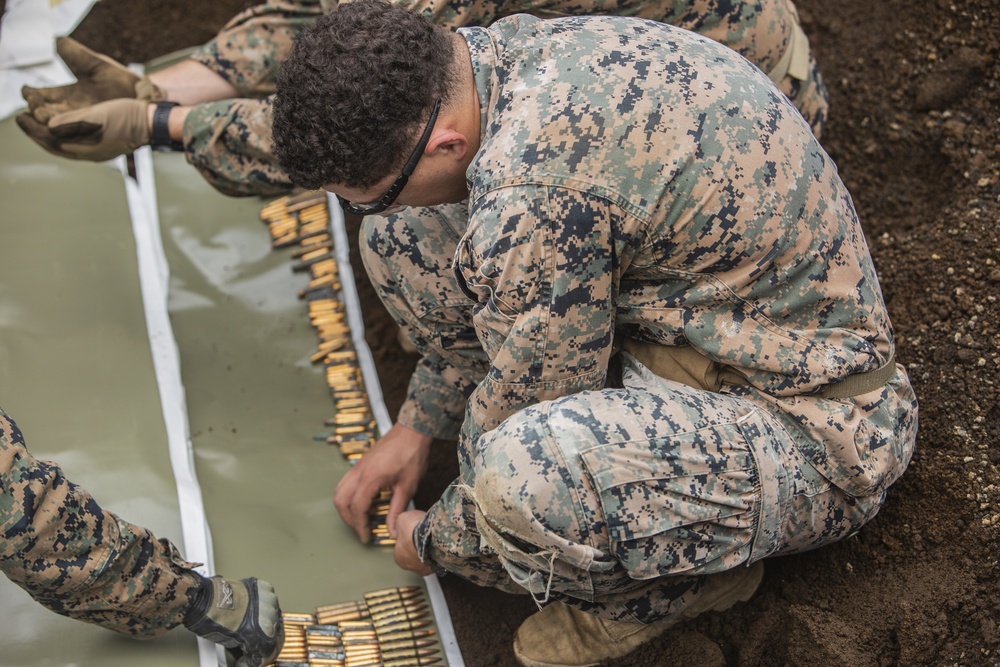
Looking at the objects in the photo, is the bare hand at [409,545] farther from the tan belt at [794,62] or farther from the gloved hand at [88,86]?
the gloved hand at [88,86]

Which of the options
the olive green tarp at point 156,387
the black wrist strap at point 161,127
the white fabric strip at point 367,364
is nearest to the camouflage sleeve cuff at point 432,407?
the white fabric strip at point 367,364

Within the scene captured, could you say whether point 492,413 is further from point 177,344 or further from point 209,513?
point 177,344

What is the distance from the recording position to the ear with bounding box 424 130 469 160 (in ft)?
8.95

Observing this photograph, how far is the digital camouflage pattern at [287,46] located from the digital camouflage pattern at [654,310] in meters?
0.84

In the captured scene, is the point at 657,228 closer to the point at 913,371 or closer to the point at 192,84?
the point at 913,371

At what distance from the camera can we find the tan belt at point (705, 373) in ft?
9.75

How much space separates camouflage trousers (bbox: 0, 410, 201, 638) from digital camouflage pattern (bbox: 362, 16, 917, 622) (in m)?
1.04

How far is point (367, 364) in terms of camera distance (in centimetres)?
455

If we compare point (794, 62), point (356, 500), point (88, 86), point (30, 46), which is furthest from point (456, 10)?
point (30, 46)

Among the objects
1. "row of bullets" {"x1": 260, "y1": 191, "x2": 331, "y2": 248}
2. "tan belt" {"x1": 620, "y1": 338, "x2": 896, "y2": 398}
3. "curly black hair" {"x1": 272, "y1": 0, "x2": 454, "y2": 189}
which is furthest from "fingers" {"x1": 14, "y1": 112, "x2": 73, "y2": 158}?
"tan belt" {"x1": 620, "y1": 338, "x2": 896, "y2": 398}

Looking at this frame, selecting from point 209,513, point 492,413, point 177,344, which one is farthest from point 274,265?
point 492,413

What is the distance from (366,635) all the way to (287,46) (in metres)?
2.70

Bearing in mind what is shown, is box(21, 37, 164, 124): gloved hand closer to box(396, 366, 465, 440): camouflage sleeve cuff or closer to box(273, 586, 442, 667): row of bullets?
box(396, 366, 465, 440): camouflage sleeve cuff

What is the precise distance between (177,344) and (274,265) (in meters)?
0.72
